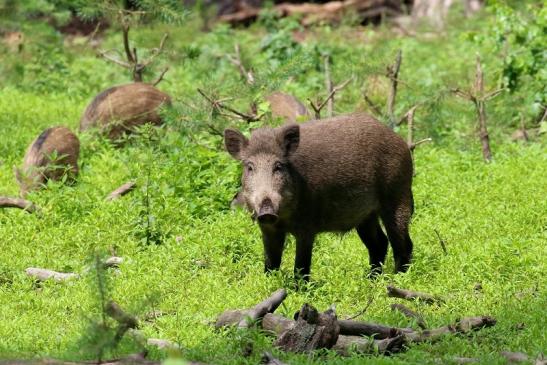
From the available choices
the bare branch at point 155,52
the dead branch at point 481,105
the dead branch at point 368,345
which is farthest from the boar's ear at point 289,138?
the bare branch at point 155,52

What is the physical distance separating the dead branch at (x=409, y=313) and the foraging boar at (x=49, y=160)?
405 cm

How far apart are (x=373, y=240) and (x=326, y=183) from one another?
779 mm

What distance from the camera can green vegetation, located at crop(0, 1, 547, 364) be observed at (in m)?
6.55

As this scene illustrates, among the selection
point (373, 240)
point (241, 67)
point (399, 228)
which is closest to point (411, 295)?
point (399, 228)

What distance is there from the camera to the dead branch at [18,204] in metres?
9.31

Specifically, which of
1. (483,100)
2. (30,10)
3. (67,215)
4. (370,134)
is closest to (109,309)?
(370,134)

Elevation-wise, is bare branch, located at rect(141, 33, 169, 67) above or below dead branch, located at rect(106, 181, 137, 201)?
above

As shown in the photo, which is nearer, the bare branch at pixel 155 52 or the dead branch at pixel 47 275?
the dead branch at pixel 47 275

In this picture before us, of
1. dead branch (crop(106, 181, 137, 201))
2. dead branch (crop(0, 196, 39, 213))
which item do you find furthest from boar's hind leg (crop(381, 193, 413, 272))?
dead branch (crop(0, 196, 39, 213))

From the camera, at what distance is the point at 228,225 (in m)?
8.95

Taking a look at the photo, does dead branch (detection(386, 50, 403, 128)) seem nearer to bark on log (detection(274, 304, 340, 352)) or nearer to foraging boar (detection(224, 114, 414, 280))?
foraging boar (detection(224, 114, 414, 280))

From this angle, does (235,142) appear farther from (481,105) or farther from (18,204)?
(481,105)

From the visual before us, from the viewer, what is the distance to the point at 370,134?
8195mm

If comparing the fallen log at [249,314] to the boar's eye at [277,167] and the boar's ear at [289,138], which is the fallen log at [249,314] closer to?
the boar's eye at [277,167]
